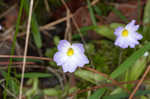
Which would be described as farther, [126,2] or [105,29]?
[126,2]

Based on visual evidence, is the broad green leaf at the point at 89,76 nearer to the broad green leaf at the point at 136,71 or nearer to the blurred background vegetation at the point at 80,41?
the blurred background vegetation at the point at 80,41

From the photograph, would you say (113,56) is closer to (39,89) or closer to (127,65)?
(127,65)

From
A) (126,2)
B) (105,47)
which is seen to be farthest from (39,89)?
(126,2)

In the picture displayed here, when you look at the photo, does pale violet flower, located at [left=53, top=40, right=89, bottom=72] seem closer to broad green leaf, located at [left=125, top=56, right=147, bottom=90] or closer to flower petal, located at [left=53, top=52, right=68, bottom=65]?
flower petal, located at [left=53, top=52, right=68, bottom=65]

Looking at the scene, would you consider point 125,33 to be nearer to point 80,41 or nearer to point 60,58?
point 80,41

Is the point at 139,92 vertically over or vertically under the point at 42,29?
under

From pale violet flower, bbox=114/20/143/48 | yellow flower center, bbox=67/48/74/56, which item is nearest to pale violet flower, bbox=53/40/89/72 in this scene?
yellow flower center, bbox=67/48/74/56

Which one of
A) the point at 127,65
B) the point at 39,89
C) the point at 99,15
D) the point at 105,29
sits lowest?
the point at 39,89
